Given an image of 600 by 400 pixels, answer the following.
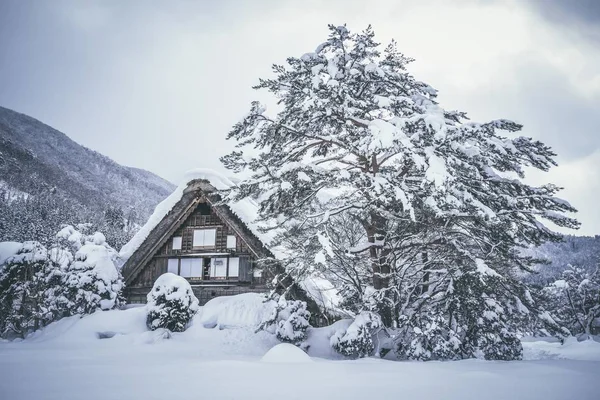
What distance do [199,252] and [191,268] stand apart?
87cm

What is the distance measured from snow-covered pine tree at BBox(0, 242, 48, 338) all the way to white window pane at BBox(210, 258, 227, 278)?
644 cm

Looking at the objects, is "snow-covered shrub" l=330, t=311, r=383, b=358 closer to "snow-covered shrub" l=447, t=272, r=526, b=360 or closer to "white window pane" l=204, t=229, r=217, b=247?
"snow-covered shrub" l=447, t=272, r=526, b=360

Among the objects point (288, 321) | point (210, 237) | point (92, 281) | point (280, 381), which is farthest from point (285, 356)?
point (210, 237)

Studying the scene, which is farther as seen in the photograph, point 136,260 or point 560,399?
point 136,260

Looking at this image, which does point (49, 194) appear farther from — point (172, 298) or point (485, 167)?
point (485, 167)

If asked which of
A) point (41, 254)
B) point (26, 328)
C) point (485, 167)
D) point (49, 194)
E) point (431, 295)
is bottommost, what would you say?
point (26, 328)

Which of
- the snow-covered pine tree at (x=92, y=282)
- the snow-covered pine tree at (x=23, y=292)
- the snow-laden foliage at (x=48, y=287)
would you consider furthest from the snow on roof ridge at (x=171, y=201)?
the snow-covered pine tree at (x=23, y=292)

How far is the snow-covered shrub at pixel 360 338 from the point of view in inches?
320

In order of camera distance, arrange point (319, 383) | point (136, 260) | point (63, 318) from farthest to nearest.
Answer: point (136, 260) → point (63, 318) → point (319, 383)

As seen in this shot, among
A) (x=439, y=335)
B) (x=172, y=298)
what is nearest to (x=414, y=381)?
(x=439, y=335)

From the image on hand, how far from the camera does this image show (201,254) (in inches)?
645

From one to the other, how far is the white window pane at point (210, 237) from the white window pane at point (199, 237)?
156 millimetres

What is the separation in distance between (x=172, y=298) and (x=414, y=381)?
9.16 meters

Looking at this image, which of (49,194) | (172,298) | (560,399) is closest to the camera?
(560,399)
